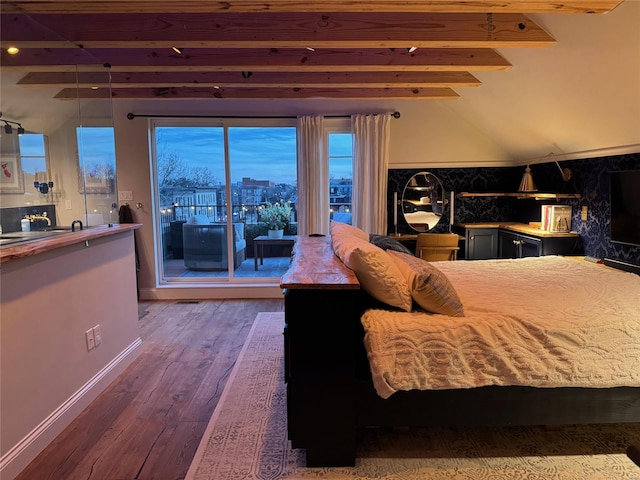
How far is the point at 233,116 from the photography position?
4.85 metres

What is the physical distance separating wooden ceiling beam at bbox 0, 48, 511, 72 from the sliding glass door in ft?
5.41

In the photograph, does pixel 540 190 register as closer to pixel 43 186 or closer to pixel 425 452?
pixel 425 452

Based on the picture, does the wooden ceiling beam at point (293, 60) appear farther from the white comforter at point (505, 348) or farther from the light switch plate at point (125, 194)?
the white comforter at point (505, 348)

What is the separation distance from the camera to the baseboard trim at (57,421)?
1.94 metres

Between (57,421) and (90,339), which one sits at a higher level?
(90,339)

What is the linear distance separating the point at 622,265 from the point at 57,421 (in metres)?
4.01

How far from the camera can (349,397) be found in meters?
1.95

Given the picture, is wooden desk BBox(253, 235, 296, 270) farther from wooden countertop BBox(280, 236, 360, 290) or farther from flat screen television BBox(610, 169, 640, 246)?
flat screen television BBox(610, 169, 640, 246)

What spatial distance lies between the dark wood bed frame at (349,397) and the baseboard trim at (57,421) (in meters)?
1.35

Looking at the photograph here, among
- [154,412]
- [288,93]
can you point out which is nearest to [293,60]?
[288,93]

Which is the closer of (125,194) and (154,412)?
(154,412)

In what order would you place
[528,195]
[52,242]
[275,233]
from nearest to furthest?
1. [52,242]
2. [528,195]
3. [275,233]

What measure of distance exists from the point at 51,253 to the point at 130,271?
1.02m

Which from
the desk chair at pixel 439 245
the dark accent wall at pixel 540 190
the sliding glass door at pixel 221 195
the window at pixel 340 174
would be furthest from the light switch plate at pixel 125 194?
the desk chair at pixel 439 245
